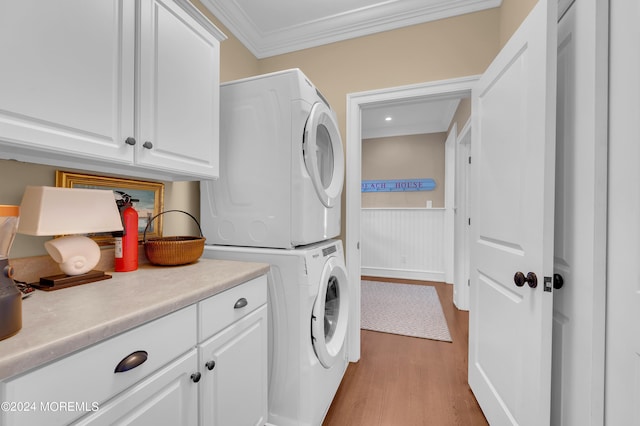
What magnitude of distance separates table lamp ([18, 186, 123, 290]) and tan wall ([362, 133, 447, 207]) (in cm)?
411

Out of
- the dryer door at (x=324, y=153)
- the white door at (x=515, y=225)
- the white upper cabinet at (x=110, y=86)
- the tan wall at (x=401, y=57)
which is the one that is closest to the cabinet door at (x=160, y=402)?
the white upper cabinet at (x=110, y=86)

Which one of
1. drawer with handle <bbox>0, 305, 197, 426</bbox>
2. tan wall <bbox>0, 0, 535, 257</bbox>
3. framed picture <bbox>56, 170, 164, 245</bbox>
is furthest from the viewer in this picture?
tan wall <bbox>0, 0, 535, 257</bbox>

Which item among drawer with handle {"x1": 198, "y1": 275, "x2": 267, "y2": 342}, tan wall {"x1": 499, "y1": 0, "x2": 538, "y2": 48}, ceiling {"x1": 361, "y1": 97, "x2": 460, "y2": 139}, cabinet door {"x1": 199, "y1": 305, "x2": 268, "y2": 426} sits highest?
ceiling {"x1": 361, "y1": 97, "x2": 460, "y2": 139}

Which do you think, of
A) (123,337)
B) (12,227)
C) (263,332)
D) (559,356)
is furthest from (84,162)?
(559,356)

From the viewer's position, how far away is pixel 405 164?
458 centimetres

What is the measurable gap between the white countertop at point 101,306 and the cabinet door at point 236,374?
0.19 m

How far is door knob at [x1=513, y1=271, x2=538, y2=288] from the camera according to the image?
1027 mm

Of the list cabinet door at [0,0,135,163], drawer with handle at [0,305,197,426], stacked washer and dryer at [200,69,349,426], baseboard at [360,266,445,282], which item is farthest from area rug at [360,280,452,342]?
cabinet door at [0,0,135,163]

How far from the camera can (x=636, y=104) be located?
734mm

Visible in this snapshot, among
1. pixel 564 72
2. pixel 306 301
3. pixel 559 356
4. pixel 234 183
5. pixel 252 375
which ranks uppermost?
pixel 564 72

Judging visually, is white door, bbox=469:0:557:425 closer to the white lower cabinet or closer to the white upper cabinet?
the white lower cabinet

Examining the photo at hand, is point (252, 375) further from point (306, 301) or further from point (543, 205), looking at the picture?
point (543, 205)

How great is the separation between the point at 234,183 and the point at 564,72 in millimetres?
1549

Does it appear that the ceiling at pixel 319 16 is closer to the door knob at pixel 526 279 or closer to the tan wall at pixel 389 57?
the tan wall at pixel 389 57
